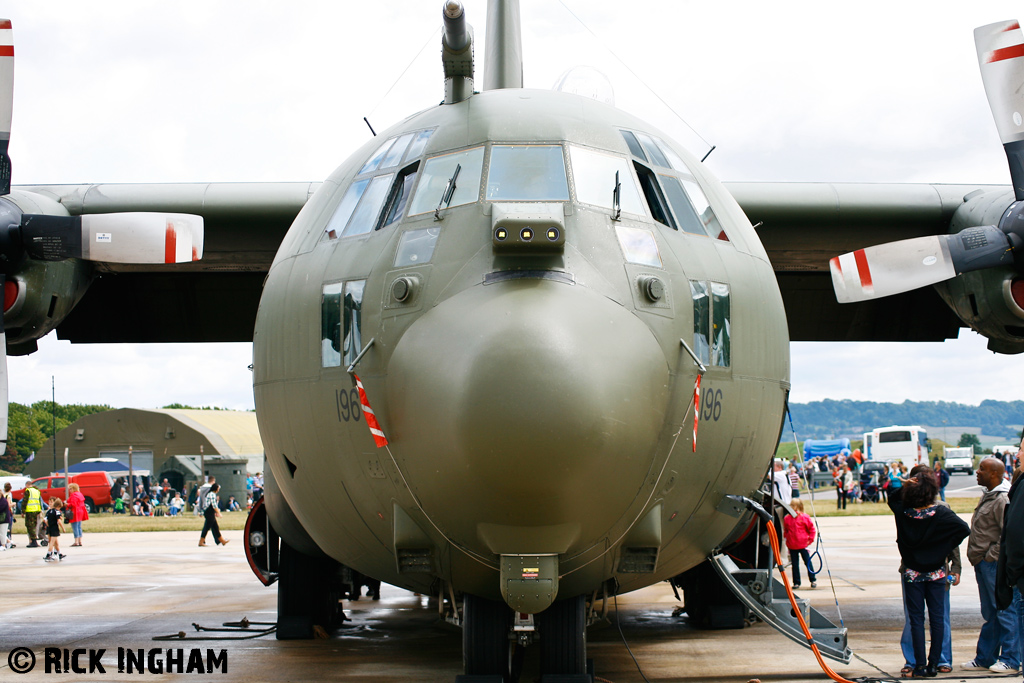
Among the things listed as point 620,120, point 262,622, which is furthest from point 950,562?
point 262,622

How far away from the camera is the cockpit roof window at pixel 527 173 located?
5.04 m

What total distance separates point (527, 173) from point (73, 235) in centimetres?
407

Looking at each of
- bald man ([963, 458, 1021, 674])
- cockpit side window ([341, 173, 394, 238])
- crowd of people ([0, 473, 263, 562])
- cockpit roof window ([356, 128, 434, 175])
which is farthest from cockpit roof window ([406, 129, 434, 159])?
crowd of people ([0, 473, 263, 562])

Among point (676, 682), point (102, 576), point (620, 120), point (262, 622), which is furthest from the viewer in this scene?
point (102, 576)

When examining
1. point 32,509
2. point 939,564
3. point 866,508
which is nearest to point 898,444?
point 866,508

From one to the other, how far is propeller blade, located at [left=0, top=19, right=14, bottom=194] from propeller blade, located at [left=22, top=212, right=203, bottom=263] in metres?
0.73

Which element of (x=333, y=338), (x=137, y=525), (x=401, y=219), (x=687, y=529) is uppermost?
(x=401, y=219)

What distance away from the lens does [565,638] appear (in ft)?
17.3

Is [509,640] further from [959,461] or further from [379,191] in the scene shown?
[959,461]

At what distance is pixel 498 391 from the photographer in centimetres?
393

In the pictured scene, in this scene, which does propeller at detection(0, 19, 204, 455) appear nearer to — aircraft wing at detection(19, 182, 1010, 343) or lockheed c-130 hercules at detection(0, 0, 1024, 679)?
lockheed c-130 hercules at detection(0, 0, 1024, 679)

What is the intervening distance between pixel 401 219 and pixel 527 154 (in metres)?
0.80

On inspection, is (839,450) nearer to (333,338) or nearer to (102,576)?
(102,576)

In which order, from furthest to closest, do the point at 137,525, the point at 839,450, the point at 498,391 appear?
the point at 839,450, the point at 137,525, the point at 498,391
